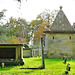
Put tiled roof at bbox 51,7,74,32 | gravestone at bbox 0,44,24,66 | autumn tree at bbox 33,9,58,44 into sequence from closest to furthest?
gravestone at bbox 0,44,24,66, tiled roof at bbox 51,7,74,32, autumn tree at bbox 33,9,58,44

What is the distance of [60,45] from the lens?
72.2 feet

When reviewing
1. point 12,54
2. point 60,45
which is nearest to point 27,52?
point 60,45

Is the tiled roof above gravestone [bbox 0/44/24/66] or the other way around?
above

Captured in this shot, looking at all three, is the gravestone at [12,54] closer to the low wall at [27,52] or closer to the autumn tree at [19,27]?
the low wall at [27,52]

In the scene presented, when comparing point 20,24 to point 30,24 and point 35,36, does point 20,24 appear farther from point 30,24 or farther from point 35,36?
point 35,36

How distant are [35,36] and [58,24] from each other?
70.4 ft

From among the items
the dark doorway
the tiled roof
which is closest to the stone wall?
the tiled roof

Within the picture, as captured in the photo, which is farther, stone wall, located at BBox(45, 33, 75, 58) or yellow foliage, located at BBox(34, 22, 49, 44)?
yellow foliage, located at BBox(34, 22, 49, 44)

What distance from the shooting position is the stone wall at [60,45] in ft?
72.0

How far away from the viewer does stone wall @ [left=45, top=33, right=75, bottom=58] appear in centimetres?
2195

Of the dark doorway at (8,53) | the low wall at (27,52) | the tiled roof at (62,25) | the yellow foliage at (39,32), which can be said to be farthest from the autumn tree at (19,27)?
the dark doorway at (8,53)

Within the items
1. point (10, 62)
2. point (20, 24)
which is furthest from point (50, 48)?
point (20, 24)

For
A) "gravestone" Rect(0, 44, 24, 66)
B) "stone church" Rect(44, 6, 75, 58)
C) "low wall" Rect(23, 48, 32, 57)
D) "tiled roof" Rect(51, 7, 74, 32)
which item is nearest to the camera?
"gravestone" Rect(0, 44, 24, 66)

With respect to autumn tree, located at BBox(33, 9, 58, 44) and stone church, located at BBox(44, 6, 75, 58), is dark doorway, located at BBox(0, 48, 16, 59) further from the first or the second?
autumn tree, located at BBox(33, 9, 58, 44)
